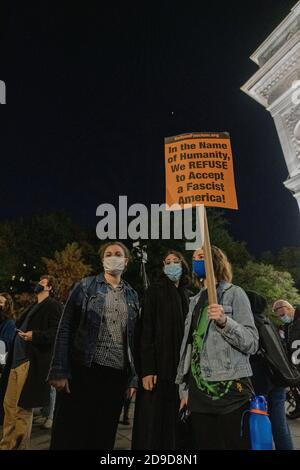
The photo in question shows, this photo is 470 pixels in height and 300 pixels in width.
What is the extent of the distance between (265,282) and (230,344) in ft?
105

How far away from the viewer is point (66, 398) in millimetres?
3285

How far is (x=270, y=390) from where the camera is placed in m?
4.04

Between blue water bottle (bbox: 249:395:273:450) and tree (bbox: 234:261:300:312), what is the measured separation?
30.2m

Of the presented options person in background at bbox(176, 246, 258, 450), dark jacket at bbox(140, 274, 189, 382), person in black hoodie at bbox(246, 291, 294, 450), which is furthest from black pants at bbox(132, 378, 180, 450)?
person in black hoodie at bbox(246, 291, 294, 450)

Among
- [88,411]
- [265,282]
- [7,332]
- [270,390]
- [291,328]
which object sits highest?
[265,282]

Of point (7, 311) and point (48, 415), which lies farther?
point (7, 311)

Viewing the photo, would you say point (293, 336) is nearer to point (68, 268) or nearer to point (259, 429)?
point (259, 429)

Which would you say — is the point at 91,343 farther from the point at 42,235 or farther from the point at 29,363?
the point at 42,235

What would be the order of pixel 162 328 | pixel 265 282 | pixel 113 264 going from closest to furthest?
pixel 162 328
pixel 113 264
pixel 265 282

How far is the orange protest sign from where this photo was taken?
143 inches

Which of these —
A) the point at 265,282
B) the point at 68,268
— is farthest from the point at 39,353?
the point at 265,282

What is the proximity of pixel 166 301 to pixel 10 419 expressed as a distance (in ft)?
7.09

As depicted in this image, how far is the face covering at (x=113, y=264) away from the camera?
382cm
